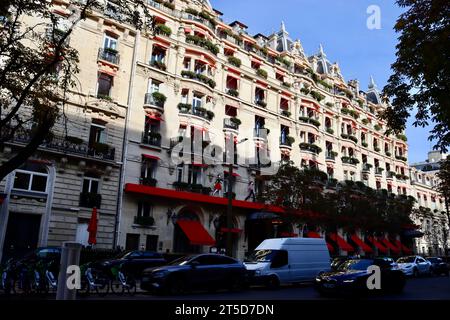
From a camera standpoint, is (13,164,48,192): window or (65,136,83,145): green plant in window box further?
(65,136,83,145): green plant in window box

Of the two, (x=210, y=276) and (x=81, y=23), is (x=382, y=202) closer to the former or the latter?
(x=210, y=276)

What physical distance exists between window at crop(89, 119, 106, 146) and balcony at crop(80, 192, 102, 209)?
377 cm

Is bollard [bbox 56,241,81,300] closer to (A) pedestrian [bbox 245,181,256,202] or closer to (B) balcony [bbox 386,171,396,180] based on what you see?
(A) pedestrian [bbox 245,181,256,202]

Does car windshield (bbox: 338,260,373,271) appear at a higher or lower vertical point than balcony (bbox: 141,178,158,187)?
lower

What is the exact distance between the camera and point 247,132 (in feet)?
110

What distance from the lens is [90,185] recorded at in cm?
2391

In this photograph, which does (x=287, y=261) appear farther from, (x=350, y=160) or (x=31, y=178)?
(x=350, y=160)

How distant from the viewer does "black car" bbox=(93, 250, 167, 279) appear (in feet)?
53.9

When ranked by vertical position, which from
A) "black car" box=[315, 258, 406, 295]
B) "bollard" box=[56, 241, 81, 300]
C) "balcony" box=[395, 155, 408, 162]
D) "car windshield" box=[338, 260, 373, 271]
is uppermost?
"balcony" box=[395, 155, 408, 162]

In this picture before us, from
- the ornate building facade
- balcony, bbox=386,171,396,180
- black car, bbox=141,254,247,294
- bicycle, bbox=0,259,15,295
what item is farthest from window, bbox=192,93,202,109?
balcony, bbox=386,171,396,180

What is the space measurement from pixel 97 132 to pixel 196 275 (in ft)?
49.8

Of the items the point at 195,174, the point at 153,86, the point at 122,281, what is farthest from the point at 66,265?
the point at 153,86
